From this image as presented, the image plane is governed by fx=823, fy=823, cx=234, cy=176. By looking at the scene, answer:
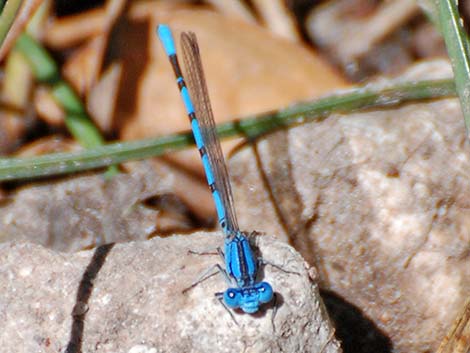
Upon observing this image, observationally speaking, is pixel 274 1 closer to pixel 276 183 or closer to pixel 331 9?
pixel 331 9

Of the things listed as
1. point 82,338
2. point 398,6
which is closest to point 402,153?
point 82,338

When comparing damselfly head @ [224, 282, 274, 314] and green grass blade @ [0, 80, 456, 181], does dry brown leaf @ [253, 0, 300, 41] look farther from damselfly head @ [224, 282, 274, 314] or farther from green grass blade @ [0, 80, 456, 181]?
damselfly head @ [224, 282, 274, 314]

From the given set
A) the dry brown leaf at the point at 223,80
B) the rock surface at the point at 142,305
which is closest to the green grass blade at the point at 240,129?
the rock surface at the point at 142,305

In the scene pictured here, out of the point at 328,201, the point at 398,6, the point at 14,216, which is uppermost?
the point at 398,6

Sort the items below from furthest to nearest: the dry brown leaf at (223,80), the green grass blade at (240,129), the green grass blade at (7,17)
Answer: the dry brown leaf at (223,80)
the green grass blade at (240,129)
the green grass blade at (7,17)

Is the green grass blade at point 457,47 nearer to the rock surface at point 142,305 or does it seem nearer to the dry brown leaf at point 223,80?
the rock surface at point 142,305
